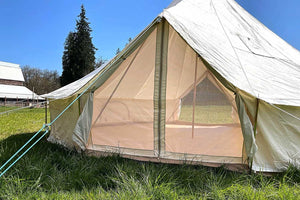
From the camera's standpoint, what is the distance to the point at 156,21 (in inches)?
109

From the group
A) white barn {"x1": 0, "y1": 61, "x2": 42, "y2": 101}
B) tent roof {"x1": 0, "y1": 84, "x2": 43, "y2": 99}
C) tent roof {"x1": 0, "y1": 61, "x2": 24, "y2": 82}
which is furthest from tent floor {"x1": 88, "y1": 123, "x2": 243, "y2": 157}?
tent roof {"x1": 0, "y1": 61, "x2": 24, "y2": 82}

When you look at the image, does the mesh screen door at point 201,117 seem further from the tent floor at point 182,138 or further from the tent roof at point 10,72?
the tent roof at point 10,72

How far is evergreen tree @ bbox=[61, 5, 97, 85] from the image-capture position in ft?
82.1

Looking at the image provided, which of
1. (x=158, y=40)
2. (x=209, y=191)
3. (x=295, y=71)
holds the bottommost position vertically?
(x=209, y=191)

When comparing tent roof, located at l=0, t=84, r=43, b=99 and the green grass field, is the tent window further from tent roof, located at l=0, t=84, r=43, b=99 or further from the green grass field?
tent roof, located at l=0, t=84, r=43, b=99

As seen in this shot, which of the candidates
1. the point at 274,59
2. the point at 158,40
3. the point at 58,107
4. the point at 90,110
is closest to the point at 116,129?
the point at 90,110

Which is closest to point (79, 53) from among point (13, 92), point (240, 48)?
point (13, 92)

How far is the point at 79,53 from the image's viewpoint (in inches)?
995

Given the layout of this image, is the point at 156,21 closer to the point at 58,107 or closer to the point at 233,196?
the point at 233,196

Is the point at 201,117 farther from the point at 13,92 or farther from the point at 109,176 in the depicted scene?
the point at 13,92

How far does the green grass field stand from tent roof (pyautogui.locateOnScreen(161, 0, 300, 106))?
1.01 metres

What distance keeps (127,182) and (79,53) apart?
2562 cm

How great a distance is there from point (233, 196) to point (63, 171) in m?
1.98

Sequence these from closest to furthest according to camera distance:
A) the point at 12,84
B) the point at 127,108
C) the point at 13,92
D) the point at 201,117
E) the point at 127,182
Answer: the point at 127,182 < the point at 201,117 < the point at 127,108 < the point at 13,92 < the point at 12,84
